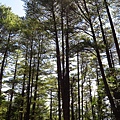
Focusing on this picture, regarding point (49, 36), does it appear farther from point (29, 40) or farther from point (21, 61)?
point (21, 61)

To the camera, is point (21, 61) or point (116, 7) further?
point (21, 61)

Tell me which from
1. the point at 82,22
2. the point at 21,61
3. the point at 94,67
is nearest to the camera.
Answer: the point at 82,22

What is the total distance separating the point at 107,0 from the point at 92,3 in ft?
3.46

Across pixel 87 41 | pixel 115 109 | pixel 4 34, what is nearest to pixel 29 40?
pixel 4 34

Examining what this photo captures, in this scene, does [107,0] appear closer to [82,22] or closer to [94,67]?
[82,22]

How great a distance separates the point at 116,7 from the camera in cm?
1392

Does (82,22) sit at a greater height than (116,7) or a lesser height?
lesser

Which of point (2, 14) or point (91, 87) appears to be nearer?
point (2, 14)

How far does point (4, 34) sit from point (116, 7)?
418 inches

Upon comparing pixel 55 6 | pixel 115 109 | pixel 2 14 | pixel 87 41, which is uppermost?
pixel 2 14

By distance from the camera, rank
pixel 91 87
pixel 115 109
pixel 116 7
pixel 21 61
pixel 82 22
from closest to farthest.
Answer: pixel 115 109
pixel 82 22
pixel 116 7
pixel 21 61
pixel 91 87

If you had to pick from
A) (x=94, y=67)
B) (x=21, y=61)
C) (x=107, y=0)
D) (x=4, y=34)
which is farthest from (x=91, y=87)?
(x=107, y=0)

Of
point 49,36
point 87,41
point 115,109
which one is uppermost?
point 49,36

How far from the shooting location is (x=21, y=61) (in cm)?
2116
